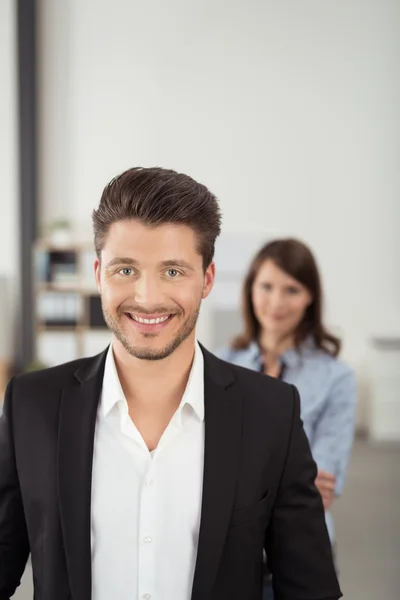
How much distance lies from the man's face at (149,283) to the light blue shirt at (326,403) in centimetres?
114

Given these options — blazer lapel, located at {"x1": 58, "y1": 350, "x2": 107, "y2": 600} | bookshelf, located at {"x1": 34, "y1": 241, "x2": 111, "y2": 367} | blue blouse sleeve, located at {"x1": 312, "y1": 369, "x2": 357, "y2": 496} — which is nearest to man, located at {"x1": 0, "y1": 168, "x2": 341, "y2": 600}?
blazer lapel, located at {"x1": 58, "y1": 350, "x2": 107, "y2": 600}

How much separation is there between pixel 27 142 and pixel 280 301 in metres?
4.95

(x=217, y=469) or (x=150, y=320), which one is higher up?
(x=150, y=320)

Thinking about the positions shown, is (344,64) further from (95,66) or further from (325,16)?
(95,66)

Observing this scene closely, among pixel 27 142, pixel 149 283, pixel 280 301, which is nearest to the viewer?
pixel 149 283

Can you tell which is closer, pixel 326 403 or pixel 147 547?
pixel 147 547

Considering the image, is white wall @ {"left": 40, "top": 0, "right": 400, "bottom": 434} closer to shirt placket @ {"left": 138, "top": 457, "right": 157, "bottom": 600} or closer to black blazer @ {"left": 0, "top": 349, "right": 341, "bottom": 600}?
black blazer @ {"left": 0, "top": 349, "right": 341, "bottom": 600}

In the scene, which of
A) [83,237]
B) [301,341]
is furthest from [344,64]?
[301,341]

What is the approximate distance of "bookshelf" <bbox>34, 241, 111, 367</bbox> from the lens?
6168 mm

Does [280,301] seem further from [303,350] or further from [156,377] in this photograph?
[156,377]

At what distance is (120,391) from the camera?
1.22 meters

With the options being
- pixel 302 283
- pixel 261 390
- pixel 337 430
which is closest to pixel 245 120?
pixel 302 283

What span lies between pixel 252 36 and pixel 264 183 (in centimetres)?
136

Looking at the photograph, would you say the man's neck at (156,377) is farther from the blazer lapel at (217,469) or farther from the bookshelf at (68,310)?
the bookshelf at (68,310)
